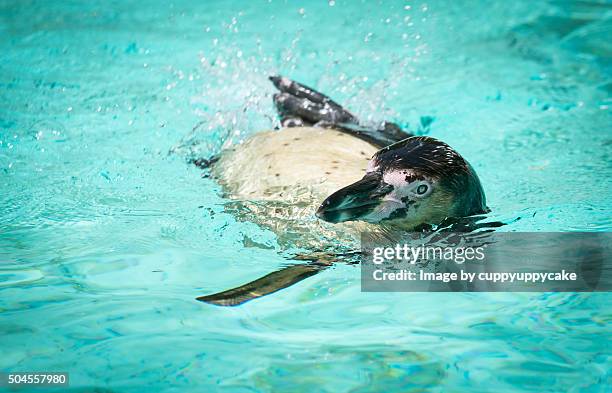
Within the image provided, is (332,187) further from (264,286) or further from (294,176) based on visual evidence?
(264,286)

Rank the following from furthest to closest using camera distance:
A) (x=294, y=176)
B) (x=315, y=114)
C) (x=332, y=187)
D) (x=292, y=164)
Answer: (x=315, y=114), (x=292, y=164), (x=294, y=176), (x=332, y=187)

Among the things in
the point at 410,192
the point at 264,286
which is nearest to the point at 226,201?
the point at 264,286

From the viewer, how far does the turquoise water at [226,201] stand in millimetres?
2674

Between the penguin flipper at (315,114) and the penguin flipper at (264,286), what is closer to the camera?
the penguin flipper at (264,286)

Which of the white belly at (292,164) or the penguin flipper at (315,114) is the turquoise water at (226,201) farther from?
the penguin flipper at (315,114)

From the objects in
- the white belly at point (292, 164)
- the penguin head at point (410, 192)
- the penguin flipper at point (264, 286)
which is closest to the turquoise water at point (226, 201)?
the penguin flipper at point (264, 286)

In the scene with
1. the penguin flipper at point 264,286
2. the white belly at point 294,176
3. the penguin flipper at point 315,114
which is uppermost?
the penguin flipper at point 315,114

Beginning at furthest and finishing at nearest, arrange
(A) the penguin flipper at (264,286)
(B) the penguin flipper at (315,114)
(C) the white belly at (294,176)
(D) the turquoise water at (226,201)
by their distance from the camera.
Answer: (B) the penguin flipper at (315,114) < (C) the white belly at (294,176) < (A) the penguin flipper at (264,286) < (D) the turquoise water at (226,201)

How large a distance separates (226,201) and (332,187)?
0.69m

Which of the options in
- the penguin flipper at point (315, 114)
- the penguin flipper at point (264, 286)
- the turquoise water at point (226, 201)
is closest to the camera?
the turquoise water at point (226, 201)

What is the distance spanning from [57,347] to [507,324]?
182cm

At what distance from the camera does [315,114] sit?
492 centimetres

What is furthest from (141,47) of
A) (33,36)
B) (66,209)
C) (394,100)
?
(66,209)

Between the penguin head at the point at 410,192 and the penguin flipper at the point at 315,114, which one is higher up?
the penguin flipper at the point at 315,114
